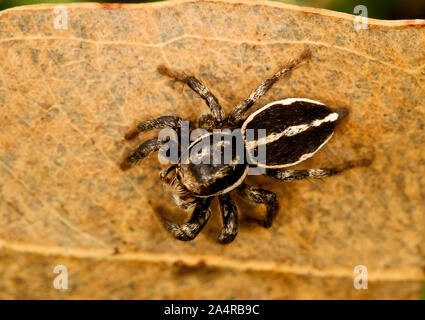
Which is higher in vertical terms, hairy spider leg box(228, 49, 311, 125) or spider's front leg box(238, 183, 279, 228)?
hairy spider leg box(228, 49, 311, 125)

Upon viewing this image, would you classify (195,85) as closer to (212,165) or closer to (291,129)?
(212,165)

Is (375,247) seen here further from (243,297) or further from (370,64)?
(370,64)

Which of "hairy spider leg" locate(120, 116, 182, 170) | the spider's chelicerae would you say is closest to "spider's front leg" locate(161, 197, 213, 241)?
the spider's chelicerae

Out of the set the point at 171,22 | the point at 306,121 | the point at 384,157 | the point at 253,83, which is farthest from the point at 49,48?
the point at 384,157

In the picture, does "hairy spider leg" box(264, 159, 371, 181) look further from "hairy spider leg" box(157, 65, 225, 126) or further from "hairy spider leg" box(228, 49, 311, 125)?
"hairy spider leg" box(157, 65, 225, 126)

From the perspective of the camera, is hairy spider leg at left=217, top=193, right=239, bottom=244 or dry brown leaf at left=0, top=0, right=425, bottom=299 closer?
dry brown leaf at left=0, top=0, right=425, bottom=299

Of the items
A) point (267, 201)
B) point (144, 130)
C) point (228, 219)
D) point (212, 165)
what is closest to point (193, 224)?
point (228, 219)
